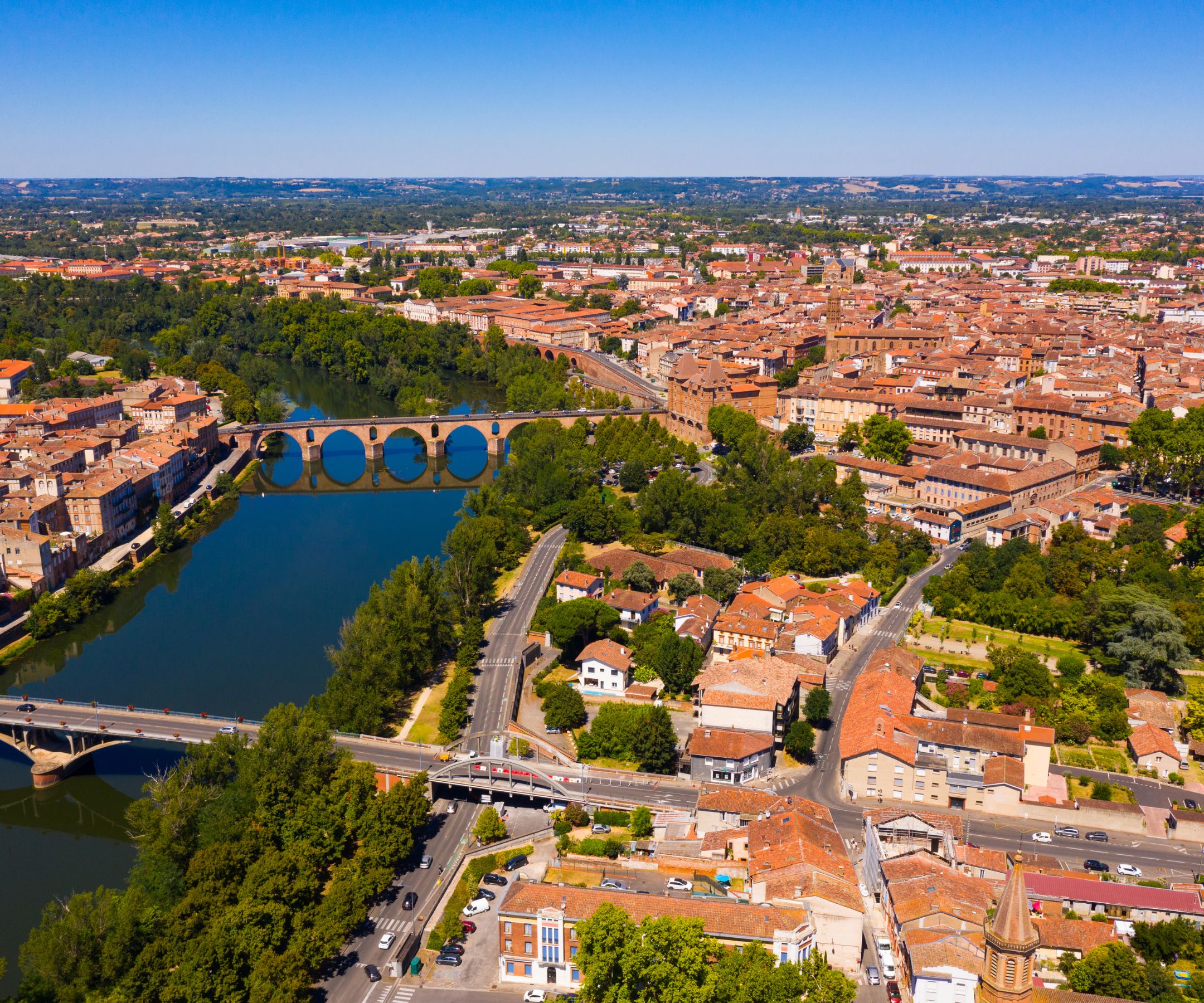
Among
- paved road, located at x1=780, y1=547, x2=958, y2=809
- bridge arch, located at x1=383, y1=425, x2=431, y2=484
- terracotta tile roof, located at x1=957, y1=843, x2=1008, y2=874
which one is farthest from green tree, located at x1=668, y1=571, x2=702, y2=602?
bridge arch, located at x1=383, y1=425, x2=431, y2=484

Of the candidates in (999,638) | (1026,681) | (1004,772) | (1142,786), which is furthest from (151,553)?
(1142,786)

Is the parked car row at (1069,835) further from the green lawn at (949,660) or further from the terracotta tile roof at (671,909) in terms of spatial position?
the green lawn at (949,660)

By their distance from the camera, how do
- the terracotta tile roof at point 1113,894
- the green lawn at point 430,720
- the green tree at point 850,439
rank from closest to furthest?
the terracotta tile roof at point 1113,894 < the green lawn at point 430,720 < the green tree at point 850,439

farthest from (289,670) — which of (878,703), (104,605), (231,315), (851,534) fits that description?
(231,315)

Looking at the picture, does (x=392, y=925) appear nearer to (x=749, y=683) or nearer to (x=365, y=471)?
(x=749, y=683)

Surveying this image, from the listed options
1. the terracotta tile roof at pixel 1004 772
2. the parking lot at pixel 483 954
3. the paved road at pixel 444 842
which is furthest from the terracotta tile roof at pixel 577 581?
the terracotta tile roof at pixel 1004 772

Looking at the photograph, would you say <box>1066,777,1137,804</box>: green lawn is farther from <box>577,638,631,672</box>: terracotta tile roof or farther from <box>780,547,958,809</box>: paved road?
<box>577,638,631,672</box>: terracotta tile roof

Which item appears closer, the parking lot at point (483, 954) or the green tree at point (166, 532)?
the parking lot at point (483, 954)
